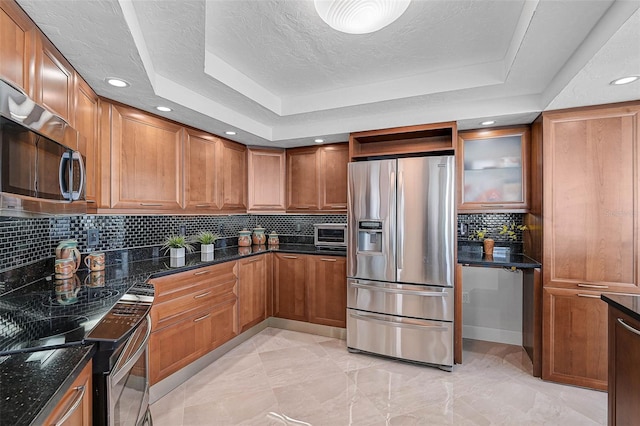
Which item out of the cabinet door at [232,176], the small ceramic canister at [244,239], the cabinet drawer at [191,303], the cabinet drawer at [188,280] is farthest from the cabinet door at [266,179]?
the cabinet drawer at [191,303]

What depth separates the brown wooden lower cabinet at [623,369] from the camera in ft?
4.33

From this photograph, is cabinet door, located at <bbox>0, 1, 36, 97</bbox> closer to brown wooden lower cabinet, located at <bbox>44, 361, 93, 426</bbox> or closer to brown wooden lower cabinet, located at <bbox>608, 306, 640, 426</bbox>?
brown wooden lower cabinet, located at <bbox>44, 361, 93, 426</bbox>

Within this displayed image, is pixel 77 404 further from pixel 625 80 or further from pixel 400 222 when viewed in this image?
pixel 625 80

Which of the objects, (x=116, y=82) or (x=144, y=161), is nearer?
(x=116, y=82)

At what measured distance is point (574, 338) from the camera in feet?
7.78

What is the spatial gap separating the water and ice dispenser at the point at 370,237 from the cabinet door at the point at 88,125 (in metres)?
2.15

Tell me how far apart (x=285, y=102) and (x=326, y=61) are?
31.8 inches

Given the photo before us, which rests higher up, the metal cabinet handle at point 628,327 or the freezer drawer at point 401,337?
the metal cabinet handle at point 628,327

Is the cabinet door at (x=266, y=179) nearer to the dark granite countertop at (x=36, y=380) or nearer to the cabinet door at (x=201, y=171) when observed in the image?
the cabinet door at (x=201, y=171)

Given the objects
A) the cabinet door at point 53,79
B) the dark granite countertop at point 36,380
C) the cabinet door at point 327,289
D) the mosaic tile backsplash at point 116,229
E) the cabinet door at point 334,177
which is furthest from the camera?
the cabinet door at point 334,177

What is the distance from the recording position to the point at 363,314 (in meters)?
2.94

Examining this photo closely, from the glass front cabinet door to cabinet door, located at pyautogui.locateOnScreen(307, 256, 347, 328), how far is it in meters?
1.41

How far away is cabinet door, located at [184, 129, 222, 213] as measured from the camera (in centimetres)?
289

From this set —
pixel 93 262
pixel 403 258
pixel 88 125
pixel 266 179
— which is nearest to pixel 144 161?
pixel 88 125
